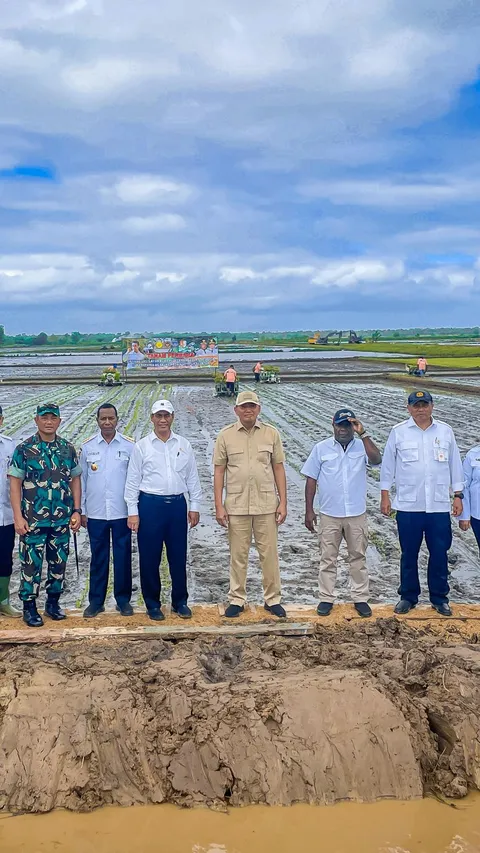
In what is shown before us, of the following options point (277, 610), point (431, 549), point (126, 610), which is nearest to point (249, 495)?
point (277, 610)

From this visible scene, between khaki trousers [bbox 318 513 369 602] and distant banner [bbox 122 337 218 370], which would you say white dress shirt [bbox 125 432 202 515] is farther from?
distant banner [bbox 122 337 218 370]

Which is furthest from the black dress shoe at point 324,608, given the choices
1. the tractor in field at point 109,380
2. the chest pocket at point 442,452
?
the tractor in field at point 109,380

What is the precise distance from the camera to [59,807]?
365 cm

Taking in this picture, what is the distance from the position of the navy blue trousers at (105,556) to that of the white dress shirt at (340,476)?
1.45 m

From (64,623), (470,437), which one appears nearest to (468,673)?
(64,623)

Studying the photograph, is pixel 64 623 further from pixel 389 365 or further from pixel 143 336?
pixel 389 365

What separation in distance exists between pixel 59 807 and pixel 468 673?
227 cm

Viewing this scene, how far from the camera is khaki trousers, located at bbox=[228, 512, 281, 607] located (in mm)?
5477

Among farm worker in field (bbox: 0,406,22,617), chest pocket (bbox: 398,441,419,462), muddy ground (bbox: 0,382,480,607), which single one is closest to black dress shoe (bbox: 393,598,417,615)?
muddy ground (bbox: 0,382,480,607)

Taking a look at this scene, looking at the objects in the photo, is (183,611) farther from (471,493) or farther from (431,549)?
(471,493)

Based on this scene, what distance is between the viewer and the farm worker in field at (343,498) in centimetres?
554

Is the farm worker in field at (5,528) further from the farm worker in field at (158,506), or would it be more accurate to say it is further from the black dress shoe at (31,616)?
the farm worker in field at (158,506)

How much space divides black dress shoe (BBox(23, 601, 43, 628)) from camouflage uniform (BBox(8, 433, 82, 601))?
0.05m

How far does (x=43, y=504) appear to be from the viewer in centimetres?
531
